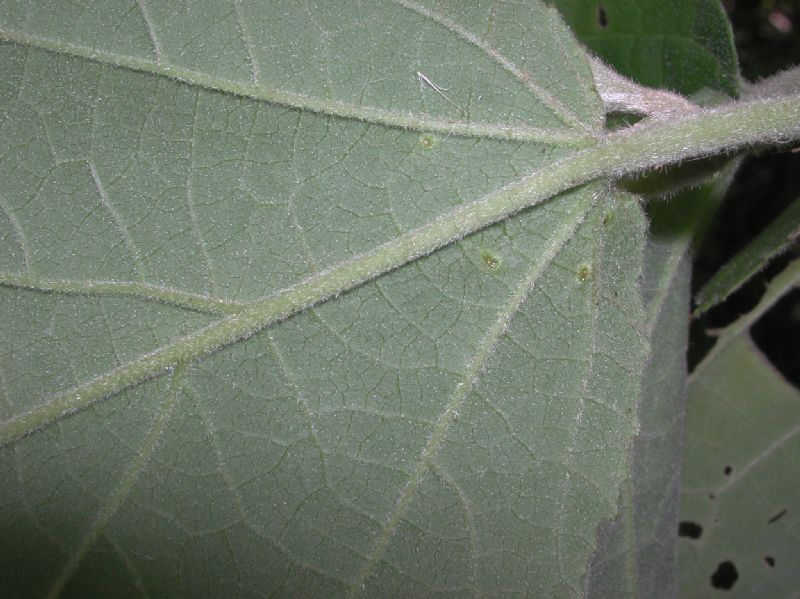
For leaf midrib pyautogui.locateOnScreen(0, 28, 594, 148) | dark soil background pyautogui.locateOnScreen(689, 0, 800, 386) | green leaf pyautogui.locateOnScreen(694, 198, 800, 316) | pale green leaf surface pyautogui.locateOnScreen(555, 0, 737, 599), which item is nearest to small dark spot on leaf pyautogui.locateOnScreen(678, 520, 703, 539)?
pale green leaf surface pyautogui.locateOnScreen(555, 0, 737, 599)

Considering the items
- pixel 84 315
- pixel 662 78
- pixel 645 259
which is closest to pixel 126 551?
pixel 84 315

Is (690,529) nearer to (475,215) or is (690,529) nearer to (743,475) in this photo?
(743,475)

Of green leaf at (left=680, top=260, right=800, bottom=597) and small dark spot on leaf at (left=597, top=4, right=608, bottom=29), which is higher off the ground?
small dark spot on leaf at (left=597, top=4, right=608, bottom=29)

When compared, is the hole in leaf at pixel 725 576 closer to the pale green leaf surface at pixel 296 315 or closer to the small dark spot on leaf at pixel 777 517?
the small dark spot on leaf at pixel 777 517

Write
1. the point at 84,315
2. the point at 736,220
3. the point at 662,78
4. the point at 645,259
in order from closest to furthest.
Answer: the point at 84,315, the point at 645,259, the point at 662,78, the point at 736,220

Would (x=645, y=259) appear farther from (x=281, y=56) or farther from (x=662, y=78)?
(x=281, y=56)

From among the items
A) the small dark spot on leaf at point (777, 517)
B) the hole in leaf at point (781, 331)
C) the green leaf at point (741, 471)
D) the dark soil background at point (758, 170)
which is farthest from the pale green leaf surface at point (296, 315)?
the dark soil background at point (758, 170)

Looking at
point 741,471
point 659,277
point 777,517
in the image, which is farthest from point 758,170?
point 659,277

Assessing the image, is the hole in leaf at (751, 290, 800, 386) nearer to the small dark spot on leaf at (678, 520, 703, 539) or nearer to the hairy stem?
the small dark spot on leaf at (678, 520, 703, 539)
